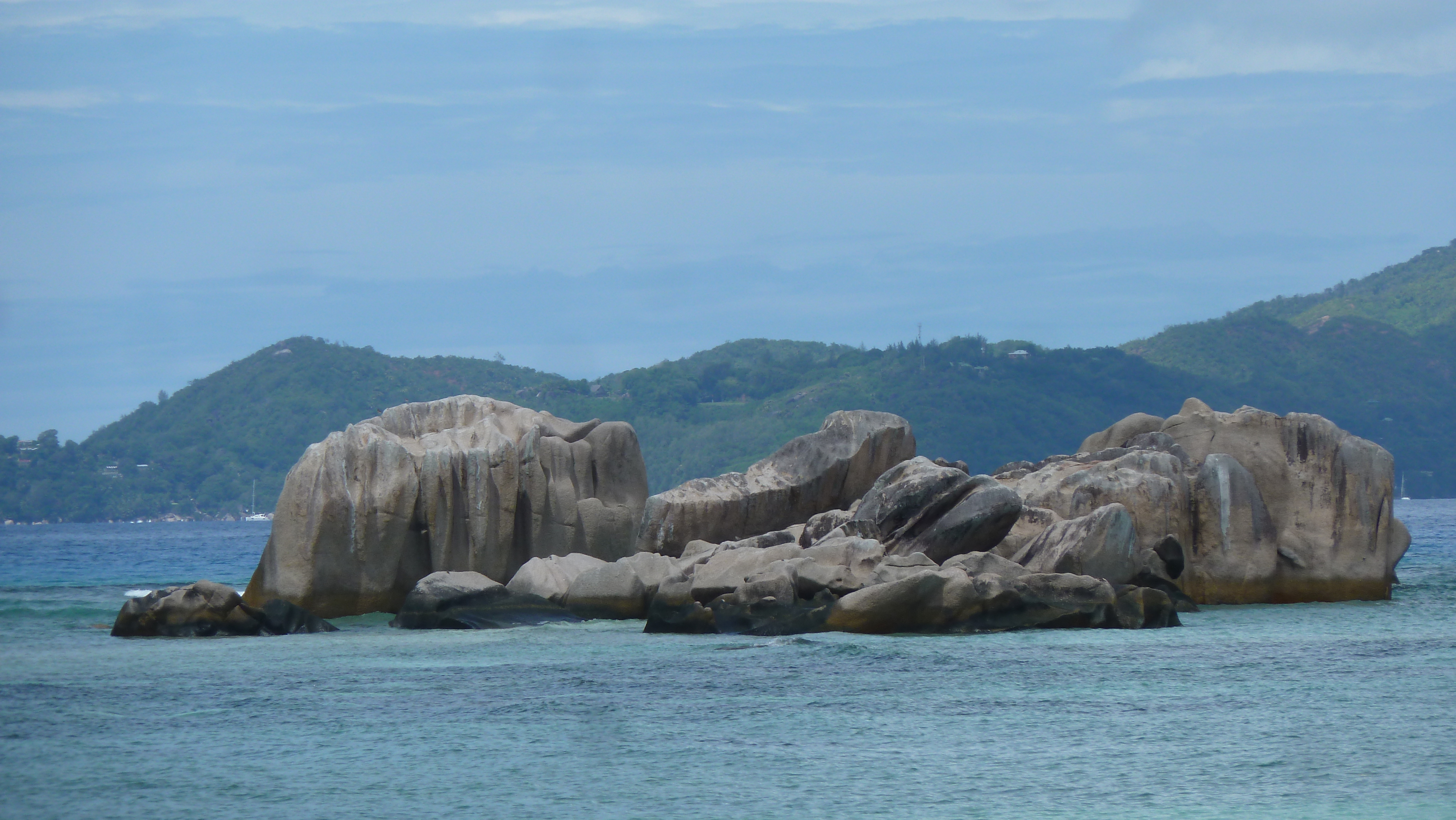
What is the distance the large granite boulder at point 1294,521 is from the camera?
3678 centimetres

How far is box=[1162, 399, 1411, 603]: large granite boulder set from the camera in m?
36.8

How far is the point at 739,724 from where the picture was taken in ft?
72.5

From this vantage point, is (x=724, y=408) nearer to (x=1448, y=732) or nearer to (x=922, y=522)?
(x=922, y=522)

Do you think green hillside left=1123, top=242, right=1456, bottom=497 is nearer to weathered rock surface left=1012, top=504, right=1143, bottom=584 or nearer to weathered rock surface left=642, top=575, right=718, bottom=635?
weathered rock surface left=1012, top=504, right=1143, bottom=584

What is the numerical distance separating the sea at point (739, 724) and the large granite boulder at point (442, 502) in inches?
76.5

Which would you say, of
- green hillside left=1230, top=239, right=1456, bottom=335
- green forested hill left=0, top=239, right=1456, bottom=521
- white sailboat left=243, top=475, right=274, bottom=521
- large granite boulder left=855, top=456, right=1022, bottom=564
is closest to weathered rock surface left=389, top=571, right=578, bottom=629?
large granite boulder left=855, top=456, right=1022, bottom=564

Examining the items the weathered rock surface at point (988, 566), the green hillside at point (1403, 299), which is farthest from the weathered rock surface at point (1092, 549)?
the green hillside at point (1403, 299)

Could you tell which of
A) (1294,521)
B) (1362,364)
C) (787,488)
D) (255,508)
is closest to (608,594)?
(787,488)

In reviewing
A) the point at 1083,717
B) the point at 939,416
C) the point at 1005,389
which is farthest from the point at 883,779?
the point at 1005,389

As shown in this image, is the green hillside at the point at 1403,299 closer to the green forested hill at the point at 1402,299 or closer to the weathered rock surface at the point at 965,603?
the green forested hill at the point at 1402,299

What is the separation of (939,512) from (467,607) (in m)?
10.7

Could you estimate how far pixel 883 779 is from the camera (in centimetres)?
1864

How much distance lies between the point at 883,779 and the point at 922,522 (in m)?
16.3

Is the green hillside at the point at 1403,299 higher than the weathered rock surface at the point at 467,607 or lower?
higher
